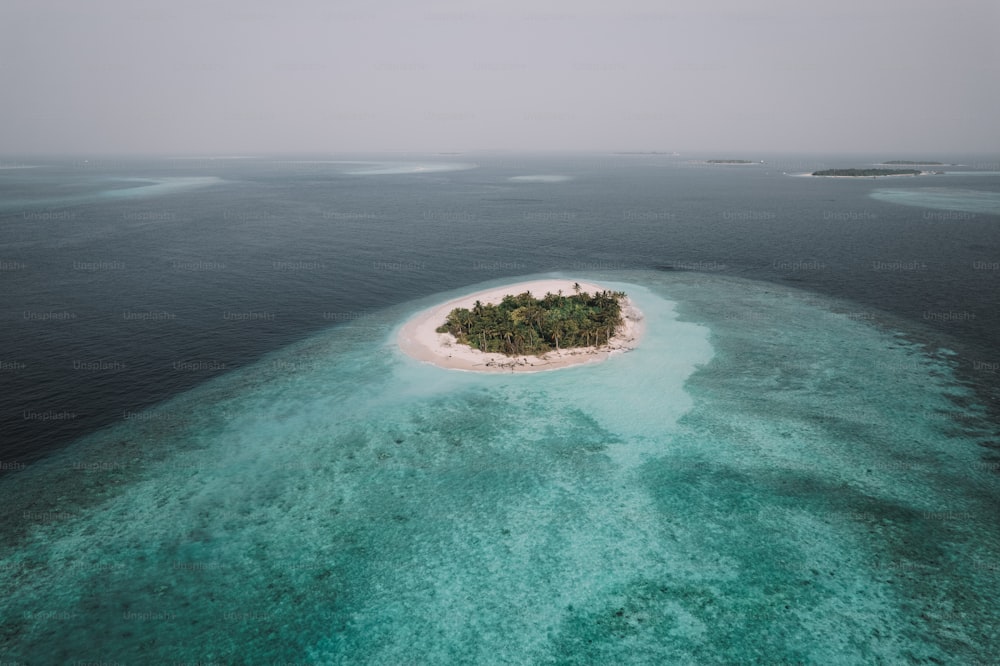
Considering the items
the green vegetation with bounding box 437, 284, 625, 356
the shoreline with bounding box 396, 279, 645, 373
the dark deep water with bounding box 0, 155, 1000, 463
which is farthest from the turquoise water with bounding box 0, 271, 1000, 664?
the dark deep water with bounding box 0, 155, 1000, 463

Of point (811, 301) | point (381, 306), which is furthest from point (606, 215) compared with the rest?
point (381, 306)

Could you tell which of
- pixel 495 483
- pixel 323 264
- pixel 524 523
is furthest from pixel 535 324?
pixel 323 264

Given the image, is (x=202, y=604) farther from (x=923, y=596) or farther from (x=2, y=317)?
(x=2, y=317)

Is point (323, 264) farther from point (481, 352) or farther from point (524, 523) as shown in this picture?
point (524, 523)

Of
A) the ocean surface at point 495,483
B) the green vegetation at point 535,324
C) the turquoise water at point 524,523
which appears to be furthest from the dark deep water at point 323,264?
the green vegetation at point 535,324

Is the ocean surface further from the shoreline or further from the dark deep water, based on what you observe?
the shoreline

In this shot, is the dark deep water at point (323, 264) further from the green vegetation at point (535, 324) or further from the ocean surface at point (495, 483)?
the green vegetation at point (535, 324)

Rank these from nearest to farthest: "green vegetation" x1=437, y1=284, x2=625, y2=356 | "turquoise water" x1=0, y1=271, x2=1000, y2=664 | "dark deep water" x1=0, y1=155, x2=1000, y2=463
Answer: "turquoise water" x1=0, y1=271, x2=1000, y2=664 → "dark deep water" x1=0, y1=155, x2=1000, y2=463 → "green vegetation" x1=437, y1=284, x2=625, y2=356
